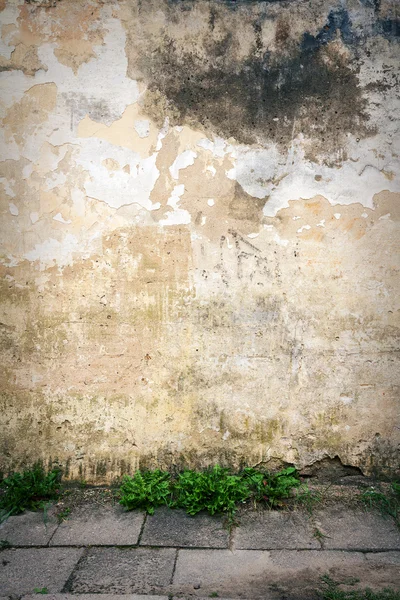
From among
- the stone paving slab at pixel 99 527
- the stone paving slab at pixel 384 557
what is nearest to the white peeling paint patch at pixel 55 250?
the stone paving slab at pixel 99 527

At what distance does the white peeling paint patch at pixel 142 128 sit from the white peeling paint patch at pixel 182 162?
28 cm

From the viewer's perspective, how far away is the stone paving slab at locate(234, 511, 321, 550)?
2826mm

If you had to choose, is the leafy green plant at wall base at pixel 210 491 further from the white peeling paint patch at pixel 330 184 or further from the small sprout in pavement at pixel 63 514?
the white peeling paint patch at pixel 330 184

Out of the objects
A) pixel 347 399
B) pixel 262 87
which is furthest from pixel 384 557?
pixel 262 87

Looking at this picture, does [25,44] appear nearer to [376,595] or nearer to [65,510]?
[65,510]

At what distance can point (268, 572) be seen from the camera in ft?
8.50

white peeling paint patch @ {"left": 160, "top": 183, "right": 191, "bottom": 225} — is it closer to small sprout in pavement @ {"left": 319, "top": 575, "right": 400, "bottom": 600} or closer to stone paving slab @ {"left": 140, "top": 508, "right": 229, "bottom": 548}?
stone paving slab @ {"left": 140, "top": 508, "right": 229, "bottom": 548}

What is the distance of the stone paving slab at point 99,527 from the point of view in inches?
114

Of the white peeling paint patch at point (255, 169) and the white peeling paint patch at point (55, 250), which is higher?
the white peeling paint patch at point (255, 169)

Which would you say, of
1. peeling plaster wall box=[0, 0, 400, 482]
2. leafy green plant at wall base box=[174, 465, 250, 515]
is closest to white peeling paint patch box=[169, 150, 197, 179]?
peeling plaster wall box=[0, 0, 400, 482]

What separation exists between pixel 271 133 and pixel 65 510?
2935 millimetres

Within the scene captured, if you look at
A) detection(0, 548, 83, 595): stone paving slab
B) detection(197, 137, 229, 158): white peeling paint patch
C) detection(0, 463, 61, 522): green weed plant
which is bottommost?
detection(0, 548, 83, 595): stone paving slab

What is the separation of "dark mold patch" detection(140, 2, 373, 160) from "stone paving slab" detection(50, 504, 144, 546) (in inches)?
105

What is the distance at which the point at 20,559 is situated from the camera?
108 inches
